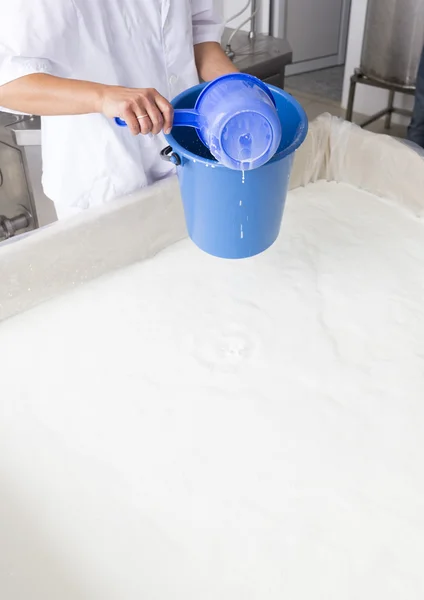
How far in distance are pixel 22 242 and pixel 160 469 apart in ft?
1.71

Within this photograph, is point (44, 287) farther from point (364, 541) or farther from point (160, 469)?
point (364, 541)

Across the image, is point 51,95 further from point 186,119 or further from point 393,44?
point 393,44

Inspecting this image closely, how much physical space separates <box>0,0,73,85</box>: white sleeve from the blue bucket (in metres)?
0.23

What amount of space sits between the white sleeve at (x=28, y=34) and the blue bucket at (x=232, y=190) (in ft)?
0.76

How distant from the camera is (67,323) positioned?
1.17 metres

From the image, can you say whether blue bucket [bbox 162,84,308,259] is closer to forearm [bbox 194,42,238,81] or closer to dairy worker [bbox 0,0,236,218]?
dairy worker [bbox 0,0,236,218]

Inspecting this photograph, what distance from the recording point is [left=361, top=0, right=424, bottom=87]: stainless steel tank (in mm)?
2498

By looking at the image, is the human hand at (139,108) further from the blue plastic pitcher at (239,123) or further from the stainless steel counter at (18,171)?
the stainless steel counter at (18,171)

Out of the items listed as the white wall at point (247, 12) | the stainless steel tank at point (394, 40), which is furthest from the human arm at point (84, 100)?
the white wall at point (247, 12)

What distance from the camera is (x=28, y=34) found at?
952 mm

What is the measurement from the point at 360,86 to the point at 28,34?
107 inches

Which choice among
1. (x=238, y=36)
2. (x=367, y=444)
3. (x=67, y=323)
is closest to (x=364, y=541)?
(x=367, y=444)

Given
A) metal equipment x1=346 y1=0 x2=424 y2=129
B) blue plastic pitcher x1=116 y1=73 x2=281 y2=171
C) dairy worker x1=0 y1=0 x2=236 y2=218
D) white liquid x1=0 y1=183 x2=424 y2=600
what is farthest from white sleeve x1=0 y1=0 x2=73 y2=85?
metal equipment x1=346 y1=0 x2=424 y2=129

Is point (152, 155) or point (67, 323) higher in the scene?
point (152, 155)
